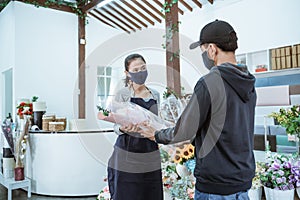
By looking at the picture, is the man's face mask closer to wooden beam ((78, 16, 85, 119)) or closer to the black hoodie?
the black hoodie

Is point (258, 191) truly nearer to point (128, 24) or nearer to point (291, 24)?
point (291, 24)

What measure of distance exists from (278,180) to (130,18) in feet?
22.6

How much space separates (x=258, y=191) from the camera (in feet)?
5.75

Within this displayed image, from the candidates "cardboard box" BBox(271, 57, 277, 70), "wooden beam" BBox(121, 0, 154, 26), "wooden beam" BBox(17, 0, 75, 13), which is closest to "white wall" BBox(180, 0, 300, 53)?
"cardboard box" BBox(271, 57, 277, 70)

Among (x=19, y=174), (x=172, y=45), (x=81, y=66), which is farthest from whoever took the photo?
(x=81, y=66)

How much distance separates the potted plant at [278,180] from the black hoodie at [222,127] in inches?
32.1

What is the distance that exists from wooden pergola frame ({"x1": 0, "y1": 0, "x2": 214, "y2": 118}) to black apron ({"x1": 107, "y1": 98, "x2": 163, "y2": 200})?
3.05 metres

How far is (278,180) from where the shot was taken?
1686 millimetres

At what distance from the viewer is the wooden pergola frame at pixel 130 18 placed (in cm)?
485

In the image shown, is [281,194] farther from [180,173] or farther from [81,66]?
[81,66]

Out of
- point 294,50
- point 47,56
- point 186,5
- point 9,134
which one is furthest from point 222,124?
point 186,5

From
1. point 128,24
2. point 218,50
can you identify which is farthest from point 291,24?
point 218,50

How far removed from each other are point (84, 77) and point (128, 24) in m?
2.39

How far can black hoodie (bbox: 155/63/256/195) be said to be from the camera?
97 cm
